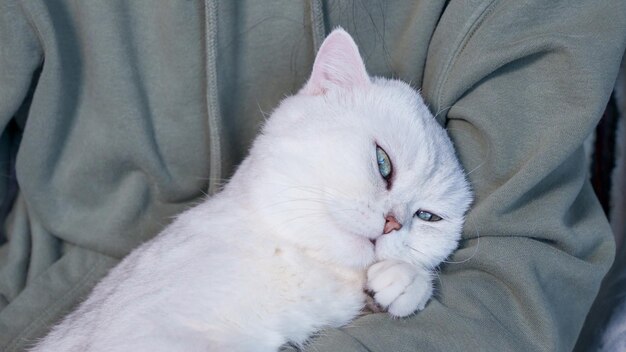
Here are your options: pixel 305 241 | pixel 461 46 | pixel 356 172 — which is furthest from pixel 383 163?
pixel 461 46

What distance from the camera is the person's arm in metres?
1.20

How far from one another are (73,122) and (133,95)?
0.55 ft

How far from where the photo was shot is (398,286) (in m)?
1.13

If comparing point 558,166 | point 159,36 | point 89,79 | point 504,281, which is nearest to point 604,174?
point 558,166

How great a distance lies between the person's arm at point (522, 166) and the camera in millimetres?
1202

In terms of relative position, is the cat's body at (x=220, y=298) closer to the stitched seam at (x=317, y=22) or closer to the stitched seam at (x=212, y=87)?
the stitched seam at (x=212, y=87)

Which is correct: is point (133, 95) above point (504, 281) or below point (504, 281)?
above

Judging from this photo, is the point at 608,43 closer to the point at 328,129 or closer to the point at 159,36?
the point at 328,129

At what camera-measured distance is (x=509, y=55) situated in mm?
1279

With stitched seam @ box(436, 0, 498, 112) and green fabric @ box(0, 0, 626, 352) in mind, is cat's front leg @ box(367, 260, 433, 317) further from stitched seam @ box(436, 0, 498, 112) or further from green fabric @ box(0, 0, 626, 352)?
stitched seam @ box(436, 0, 498, 112)

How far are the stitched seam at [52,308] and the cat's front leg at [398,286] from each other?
733 mm

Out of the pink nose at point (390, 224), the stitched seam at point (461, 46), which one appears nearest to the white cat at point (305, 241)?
the pink nose at point (390, 224)

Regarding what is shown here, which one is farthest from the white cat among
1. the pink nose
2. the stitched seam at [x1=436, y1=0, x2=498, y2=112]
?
the stitched seam at [x1=436, y1=0, x2=498, y2=112]

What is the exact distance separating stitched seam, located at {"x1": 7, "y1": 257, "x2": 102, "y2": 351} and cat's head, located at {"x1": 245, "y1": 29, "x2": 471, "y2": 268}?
55 cm
